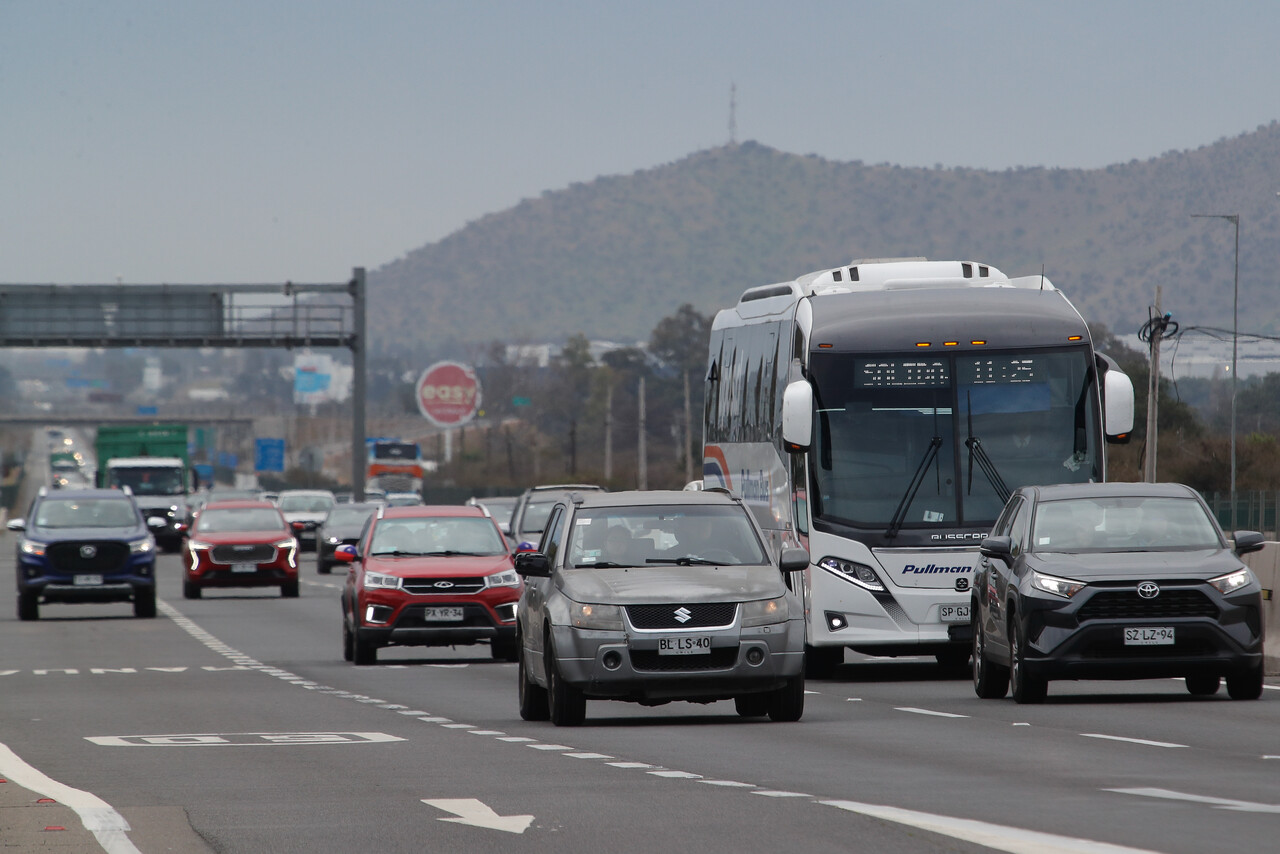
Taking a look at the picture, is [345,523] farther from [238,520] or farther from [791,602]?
[791,602]

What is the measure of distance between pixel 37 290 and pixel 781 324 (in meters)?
56.9

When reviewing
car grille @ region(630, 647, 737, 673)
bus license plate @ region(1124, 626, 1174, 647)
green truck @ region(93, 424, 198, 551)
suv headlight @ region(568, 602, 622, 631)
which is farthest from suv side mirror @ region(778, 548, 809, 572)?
green truck @ region(93, 424, 198, 551)

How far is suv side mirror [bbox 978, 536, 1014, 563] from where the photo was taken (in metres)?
17.1

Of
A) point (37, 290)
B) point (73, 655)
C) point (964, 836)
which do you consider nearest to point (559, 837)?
point (964, 836)

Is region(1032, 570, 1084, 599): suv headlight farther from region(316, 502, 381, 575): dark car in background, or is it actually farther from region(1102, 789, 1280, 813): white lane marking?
region(316, 502, 381, 575): dark car in background

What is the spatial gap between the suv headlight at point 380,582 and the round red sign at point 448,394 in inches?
3424

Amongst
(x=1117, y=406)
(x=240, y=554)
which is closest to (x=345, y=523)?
(x=240, y=554)

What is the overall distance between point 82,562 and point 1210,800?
25239mm

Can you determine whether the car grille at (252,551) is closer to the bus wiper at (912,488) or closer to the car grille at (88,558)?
the car grille at (88,558)

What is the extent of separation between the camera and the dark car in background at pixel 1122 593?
1628cm

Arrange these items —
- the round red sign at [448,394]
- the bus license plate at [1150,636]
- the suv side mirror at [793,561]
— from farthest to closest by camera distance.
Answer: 1. the round red sign at [448,394]
2. the bus license plate at [1150,636]
3. the suv side mirror at [793,561]

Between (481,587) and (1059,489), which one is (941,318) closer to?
(1059,489)

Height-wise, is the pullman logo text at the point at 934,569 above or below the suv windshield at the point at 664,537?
below

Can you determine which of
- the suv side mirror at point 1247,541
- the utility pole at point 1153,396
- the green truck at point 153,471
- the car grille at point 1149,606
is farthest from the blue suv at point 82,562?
the green truck at point 153,471
